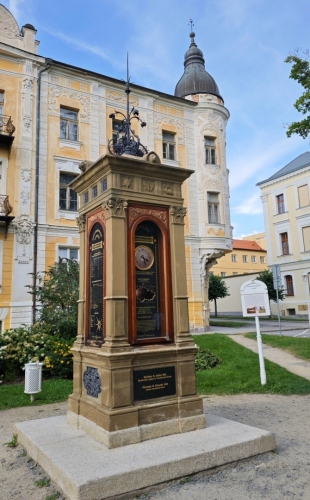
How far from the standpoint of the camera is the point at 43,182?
17406 mm

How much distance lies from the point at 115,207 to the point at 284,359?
8.85m

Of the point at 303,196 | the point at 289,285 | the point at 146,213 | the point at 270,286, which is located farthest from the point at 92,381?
the point at 303,196

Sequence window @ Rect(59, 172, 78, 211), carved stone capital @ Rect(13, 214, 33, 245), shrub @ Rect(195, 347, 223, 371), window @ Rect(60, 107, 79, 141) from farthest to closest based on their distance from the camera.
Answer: window @ Rect(60, 107, 79, 141)
window @ Rect(59, 172, 78, 211)
carved stone capital @ Rect(13, 214, 33, 245)
shrub @ Rect(195, 347, 223, 371)

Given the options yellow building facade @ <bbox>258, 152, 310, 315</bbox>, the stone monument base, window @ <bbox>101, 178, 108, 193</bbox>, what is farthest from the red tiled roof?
the stone monument base

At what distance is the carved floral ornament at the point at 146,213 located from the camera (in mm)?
5391

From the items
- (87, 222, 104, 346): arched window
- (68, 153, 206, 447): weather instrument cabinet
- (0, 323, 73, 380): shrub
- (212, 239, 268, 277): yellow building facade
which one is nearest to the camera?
(68, 153, 206, 447): weather instrument cabinet

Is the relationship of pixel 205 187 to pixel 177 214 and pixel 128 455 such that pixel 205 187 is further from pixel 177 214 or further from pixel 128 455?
pixel 128 455

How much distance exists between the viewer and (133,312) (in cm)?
513

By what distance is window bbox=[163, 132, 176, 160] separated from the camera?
2133cm

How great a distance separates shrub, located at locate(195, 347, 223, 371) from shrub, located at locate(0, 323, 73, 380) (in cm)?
360

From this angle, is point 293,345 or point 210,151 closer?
point 293,345

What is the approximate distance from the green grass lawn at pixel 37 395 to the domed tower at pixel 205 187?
1153 centimetres

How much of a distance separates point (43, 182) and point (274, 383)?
514 inches

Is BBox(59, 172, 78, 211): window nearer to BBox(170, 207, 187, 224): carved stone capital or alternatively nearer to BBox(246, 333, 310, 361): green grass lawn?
BBox(246, 333, 310, 361): green grass lawn
